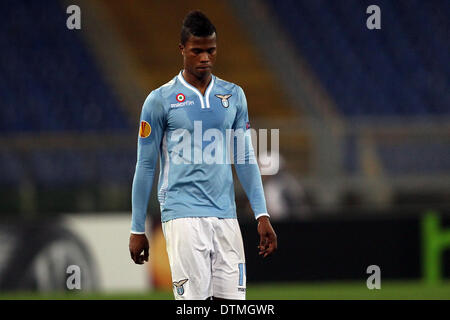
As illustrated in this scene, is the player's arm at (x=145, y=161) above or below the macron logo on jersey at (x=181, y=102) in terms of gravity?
below

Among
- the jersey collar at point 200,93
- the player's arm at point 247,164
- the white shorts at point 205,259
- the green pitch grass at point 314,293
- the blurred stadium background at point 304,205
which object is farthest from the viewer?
the blurred stadium background at point 304,205

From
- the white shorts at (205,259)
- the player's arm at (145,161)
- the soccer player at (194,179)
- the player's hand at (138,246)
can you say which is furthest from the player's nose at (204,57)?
the player's hand at (138,246)

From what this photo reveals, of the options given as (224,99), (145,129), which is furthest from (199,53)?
(145,129)

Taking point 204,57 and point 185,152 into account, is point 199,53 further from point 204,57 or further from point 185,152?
point 185,152

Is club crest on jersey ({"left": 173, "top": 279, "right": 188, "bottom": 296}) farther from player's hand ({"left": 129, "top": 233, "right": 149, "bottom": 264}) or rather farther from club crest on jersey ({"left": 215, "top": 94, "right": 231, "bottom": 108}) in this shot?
club crest on jersey ({"left": 215, "top": 94, "right": 231, "bottom": 108})

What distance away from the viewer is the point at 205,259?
4.66 meters

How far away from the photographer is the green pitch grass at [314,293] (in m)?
9.80

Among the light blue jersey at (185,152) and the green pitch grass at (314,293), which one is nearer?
the light blue jersey at (185,152)

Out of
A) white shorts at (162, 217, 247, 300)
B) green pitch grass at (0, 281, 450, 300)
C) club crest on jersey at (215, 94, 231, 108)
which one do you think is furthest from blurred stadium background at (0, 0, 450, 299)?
club crest on jersey at (215, 94, 231, 108)

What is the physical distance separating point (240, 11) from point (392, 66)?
3567 mm

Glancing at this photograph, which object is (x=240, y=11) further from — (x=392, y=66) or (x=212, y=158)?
(x=212, y=158)

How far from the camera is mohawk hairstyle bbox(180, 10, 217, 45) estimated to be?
4633mm

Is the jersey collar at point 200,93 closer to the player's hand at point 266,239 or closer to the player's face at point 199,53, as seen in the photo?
the player's face at point 199,53

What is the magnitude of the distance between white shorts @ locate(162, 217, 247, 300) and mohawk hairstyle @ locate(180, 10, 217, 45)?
91 cm
